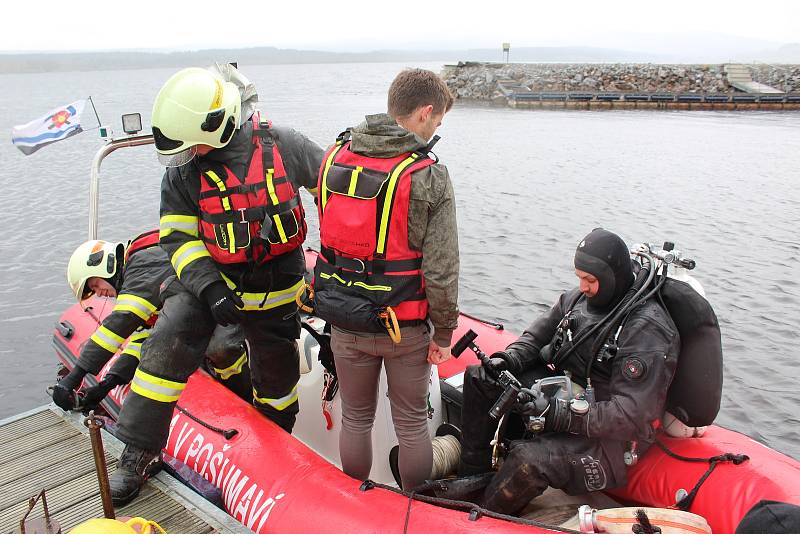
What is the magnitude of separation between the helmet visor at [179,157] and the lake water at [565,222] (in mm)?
4014

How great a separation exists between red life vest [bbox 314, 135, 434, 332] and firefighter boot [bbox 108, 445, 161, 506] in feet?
3.15

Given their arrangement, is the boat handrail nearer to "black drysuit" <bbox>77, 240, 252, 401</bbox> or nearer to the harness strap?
"black drysuit" <bbox>77, 240, 252, 401</bbox>

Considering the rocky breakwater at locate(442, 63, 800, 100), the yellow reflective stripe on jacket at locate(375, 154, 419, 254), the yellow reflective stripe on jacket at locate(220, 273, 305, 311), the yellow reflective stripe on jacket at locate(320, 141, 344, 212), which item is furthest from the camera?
the rocky breakwater at locate(442, 63, 800, 100)

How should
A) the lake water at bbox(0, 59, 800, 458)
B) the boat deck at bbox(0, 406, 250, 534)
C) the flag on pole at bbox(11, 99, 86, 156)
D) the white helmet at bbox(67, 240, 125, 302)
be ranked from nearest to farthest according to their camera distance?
1. the boat deck at bbox(0, 406, 250, 534)
2. the white helmet at bbox(67, 240, 125, 302)
3. the flag on pole at bbox(11, 99, 86, 156)
4. the lake water at bbox(0, 59, 800, 458)

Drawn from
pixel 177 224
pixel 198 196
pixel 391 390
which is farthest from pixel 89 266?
pixel 391 390

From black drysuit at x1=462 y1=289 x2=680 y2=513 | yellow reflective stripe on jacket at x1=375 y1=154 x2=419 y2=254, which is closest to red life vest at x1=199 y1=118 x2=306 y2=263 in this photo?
yellow reflective stripe on jacket at x1=375 y1=154 x2=419 y2=254

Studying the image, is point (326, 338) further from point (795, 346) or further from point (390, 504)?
point (795, 346)

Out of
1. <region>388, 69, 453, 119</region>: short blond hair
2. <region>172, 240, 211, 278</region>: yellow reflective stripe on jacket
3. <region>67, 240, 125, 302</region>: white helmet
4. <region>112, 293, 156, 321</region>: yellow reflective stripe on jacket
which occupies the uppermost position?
<region>388, 69, 453, 119</region>: short blond hair

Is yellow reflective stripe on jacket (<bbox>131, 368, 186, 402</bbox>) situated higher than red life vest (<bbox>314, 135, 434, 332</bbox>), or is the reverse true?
red life vest (<bbox>314, 135, 434, 332</bbox>)

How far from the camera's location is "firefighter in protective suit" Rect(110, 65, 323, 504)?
2.30 metres

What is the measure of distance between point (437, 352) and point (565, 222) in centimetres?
803

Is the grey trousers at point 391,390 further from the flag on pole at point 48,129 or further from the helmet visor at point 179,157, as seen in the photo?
the flag on pole at point 48,129

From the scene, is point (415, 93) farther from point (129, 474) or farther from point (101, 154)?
point (101, 154)

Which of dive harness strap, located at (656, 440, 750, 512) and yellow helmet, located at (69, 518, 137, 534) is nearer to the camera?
yellow helmet, located at (69, 518, 137, 534)
